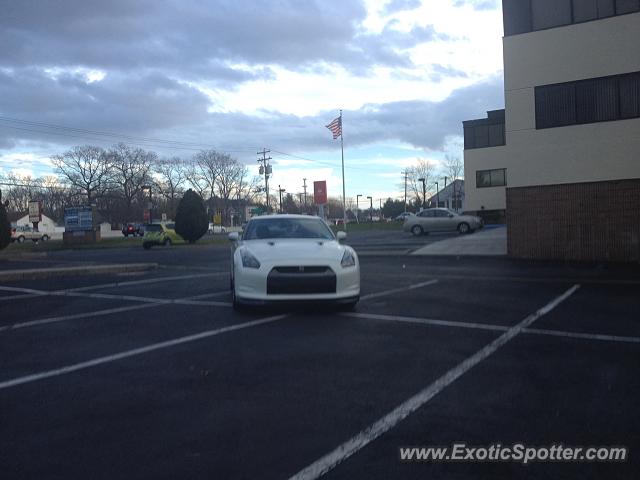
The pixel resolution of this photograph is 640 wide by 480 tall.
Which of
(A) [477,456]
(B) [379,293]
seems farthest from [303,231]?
(A) [477,456]

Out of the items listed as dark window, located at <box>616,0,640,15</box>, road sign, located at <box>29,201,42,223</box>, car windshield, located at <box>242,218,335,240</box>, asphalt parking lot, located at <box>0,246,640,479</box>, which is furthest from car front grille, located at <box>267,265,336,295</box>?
road sign, located at <box>29,201,42,223</box>

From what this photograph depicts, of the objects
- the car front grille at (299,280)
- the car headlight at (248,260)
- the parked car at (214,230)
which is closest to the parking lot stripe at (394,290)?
the car front grille at (299,280)

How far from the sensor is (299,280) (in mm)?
7508

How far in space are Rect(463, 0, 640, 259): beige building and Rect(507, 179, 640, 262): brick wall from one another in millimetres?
27

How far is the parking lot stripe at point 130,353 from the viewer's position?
16.7 ft

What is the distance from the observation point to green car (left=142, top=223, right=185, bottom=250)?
107 ft

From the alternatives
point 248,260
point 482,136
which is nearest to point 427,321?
point 248,260

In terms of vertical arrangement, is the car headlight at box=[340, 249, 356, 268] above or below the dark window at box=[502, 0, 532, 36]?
below

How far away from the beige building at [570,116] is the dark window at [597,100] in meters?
0.02

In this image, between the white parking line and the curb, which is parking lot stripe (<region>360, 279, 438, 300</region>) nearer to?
the white parking line

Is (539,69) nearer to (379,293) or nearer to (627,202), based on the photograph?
(627,202)

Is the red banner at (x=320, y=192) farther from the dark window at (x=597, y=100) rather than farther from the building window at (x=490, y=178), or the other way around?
the dark window at (x=597, y=100)

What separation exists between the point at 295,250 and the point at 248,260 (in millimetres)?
646

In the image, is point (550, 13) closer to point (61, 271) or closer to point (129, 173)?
point (61, 271)
